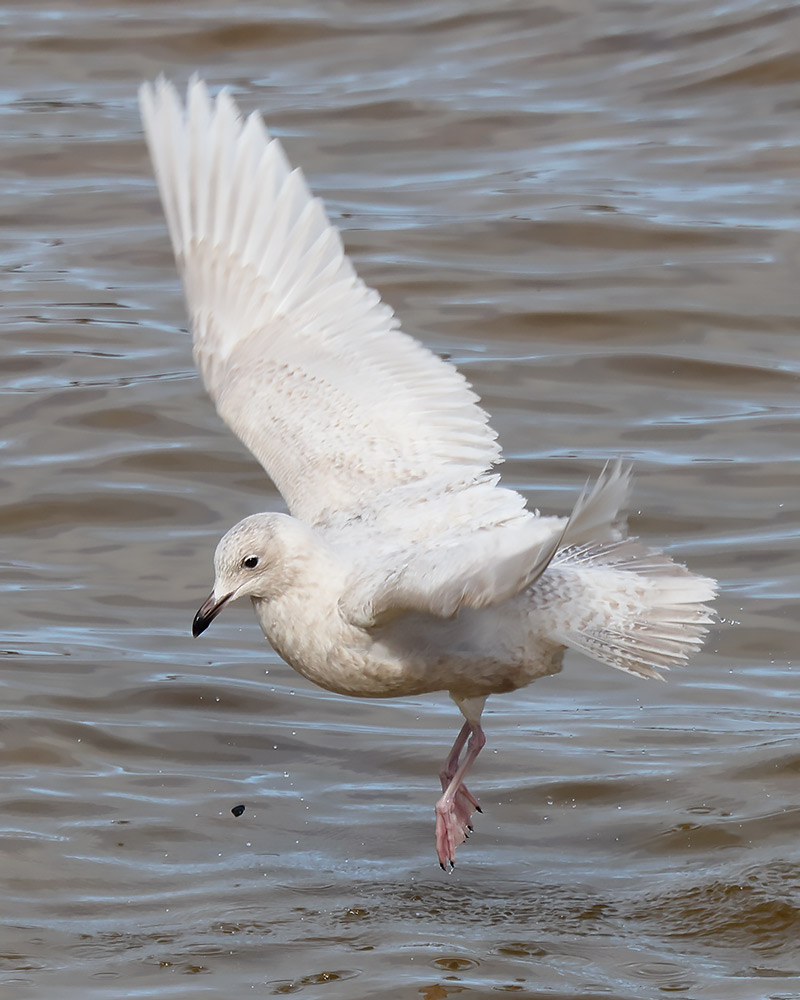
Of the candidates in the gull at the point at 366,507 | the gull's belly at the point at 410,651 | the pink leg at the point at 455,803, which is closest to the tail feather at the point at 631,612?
the gull at the point at 366,507

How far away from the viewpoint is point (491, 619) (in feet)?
17.8

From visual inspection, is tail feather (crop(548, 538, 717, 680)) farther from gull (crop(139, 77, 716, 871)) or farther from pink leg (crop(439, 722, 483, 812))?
pink leg (crop(439, 722, 483, 812))

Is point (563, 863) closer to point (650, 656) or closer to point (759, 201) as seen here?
point (650, 656)

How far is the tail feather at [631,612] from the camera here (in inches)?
209

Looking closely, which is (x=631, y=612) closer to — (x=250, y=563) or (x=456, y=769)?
(x=456, y=769)

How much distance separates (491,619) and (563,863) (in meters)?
1.13

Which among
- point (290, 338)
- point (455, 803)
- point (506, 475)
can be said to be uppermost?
point (290, 338)

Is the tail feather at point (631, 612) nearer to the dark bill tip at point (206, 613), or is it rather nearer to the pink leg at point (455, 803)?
the pink leg at point (455, 803)

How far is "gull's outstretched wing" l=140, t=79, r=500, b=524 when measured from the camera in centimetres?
621

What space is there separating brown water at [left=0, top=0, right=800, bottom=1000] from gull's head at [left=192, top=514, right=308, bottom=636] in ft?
3.15

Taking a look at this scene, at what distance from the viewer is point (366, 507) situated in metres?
5.91

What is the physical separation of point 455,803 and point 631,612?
92cm

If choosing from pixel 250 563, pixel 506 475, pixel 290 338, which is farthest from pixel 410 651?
pixel 506 475

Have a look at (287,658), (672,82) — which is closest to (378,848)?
(287,658)
